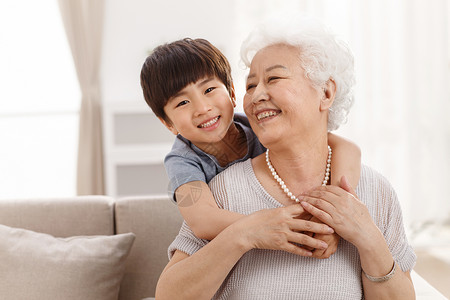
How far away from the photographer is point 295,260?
1.32 meters

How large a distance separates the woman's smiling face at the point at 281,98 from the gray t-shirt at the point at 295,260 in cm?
16

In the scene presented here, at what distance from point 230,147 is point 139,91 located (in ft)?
10.7

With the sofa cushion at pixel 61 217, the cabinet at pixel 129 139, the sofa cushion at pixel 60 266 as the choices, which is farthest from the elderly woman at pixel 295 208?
the cabinet at pixel 129 139

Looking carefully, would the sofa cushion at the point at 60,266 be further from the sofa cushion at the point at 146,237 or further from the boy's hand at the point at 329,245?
the boy's hand at the point at 329,245

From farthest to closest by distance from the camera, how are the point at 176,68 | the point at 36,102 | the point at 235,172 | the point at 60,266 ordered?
the point at 36,102 < the point at 60,266 < the point at 176,68 < the point at 235,172

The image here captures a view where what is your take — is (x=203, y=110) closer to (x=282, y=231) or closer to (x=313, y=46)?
(x=313, y=46)

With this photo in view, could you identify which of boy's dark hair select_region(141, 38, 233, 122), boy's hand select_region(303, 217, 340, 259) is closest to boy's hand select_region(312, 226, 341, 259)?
boy's hand select_region(303, 217, 340, 259)

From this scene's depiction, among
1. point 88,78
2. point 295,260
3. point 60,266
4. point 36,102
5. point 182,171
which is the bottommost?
point 60,266

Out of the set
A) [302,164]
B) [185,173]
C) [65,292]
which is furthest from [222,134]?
[65,292]

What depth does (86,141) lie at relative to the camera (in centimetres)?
434

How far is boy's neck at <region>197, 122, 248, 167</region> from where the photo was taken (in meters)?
1.63

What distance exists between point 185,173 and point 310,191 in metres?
0.37

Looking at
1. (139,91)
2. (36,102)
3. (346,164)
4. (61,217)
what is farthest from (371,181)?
(36,102)

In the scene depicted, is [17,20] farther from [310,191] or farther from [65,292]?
[310,191]
